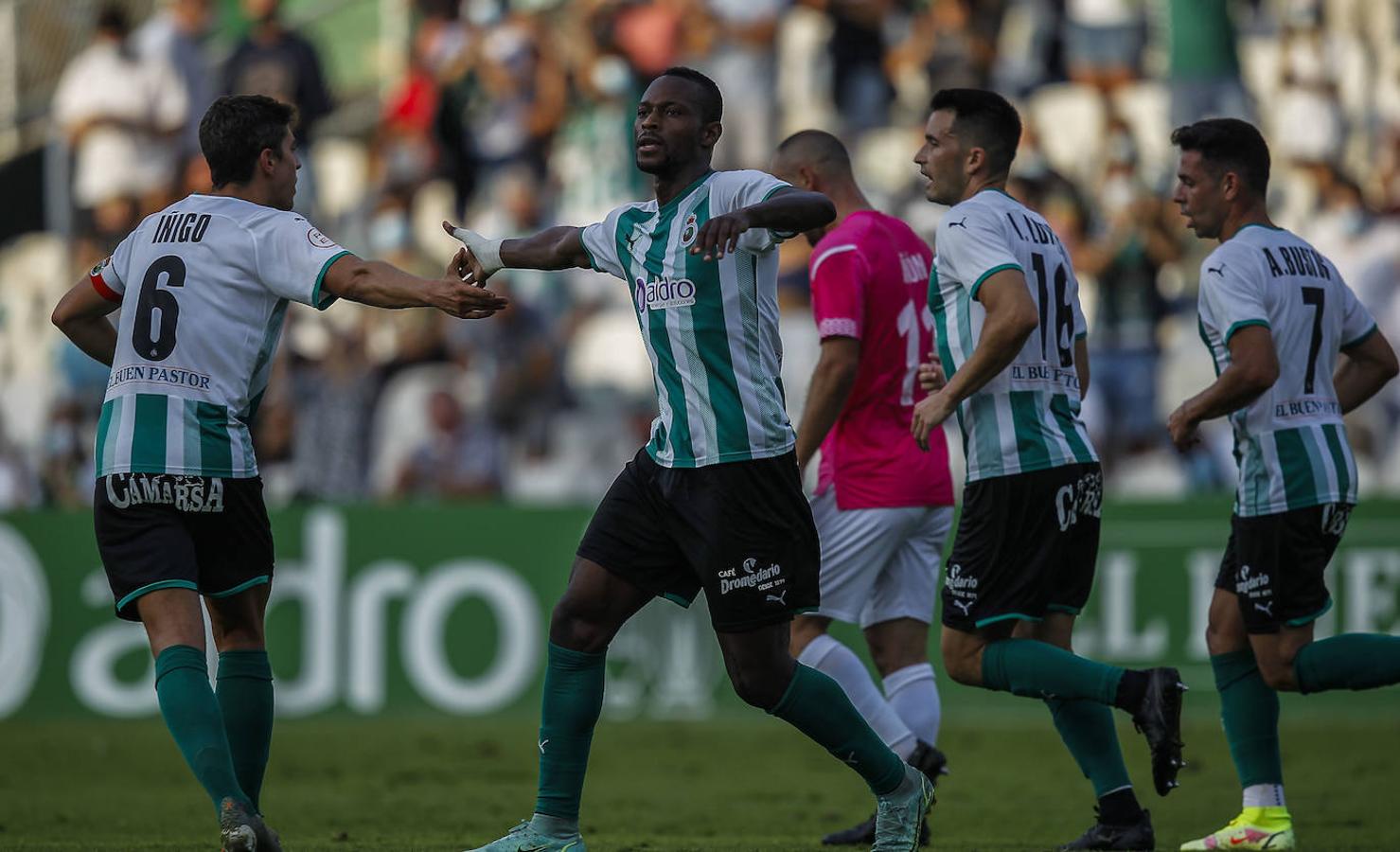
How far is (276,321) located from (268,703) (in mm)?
1308

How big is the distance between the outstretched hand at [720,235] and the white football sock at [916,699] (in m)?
2.79

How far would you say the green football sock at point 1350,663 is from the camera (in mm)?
6520

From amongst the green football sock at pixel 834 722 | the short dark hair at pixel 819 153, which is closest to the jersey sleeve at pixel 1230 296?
the short dark hair at pixel 819 153

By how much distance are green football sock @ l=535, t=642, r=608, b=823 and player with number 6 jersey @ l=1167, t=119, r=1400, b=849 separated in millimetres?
2329

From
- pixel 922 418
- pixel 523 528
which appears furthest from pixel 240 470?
pixel 523 528

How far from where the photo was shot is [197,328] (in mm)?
5859

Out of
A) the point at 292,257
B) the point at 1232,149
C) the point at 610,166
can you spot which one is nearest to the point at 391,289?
the point at 292,257

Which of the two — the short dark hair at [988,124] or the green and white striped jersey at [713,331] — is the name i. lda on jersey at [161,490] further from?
the short dark hair at [988,124]

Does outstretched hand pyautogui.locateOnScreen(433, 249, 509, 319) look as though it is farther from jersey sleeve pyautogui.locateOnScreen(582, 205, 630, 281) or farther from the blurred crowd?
the blurred crowd

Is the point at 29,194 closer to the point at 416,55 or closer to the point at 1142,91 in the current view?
the point at 416,55

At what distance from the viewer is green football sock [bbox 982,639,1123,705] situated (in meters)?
6.23

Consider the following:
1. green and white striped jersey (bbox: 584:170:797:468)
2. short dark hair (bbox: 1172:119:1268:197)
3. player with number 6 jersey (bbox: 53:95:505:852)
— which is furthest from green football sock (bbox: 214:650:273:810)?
short dark hair (bbox: 1172:119:1268:197)

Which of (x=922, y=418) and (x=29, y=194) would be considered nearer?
(x=922, y=418)

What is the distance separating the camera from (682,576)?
6043 millimetres
